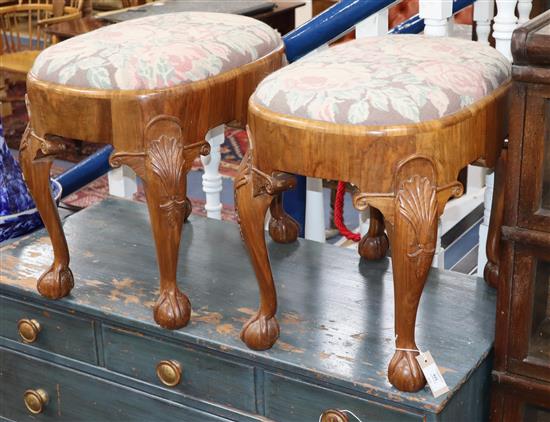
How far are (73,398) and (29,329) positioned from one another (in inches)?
7.0

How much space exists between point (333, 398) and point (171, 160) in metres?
0.51

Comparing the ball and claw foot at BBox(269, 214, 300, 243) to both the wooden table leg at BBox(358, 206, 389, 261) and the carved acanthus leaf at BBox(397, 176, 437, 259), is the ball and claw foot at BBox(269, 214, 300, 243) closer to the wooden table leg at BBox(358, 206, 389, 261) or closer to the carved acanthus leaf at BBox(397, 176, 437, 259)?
the wooden table leg at BBox(358, 206, 389, 261)

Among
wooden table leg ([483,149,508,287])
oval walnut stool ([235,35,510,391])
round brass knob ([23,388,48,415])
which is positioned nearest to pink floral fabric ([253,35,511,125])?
oval walnut stool ([235,35,510,391])

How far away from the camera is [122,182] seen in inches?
103

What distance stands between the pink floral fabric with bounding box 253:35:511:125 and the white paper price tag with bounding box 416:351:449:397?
1.32 ft

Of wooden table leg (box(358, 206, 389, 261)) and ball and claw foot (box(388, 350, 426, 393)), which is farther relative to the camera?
wooden table leg (box(358, 206, 389, 261))

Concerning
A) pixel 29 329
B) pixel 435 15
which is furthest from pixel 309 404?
pixel 435 15

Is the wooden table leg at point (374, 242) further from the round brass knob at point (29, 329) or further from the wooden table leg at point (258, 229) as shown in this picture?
the round brass knob at point (29, 329)

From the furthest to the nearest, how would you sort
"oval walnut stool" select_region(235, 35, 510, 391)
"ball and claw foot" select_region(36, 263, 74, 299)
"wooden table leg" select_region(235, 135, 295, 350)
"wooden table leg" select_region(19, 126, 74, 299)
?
"ball and claw foot" select_region(36, 263, 74, 299)
"wooden table leg" select_region(19, 126, 74, 299)
"wooden table leg" select_region(235, 135, 295, 350)
"oval walnut stool" select_region(235, 35, 510, 391)

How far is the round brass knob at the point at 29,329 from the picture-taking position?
6.79ft

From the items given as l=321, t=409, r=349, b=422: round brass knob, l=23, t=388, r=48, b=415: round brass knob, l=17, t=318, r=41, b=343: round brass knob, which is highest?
l=321, t=409, r=349, b=422: round brass knob

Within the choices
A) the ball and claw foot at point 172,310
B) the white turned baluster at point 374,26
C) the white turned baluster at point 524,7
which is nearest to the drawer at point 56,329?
the ball and claw foot at point 172,310

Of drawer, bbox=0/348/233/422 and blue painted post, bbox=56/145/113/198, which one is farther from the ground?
blue painted post, bbox=56/145/113/198

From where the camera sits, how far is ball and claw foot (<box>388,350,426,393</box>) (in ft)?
5.23
